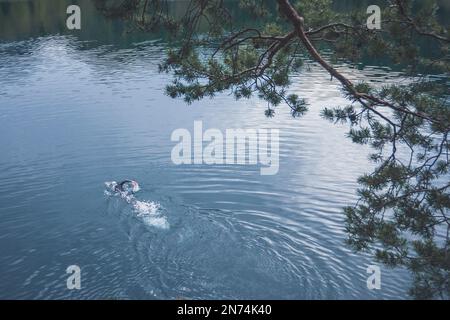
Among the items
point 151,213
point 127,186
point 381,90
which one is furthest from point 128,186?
point 381,90

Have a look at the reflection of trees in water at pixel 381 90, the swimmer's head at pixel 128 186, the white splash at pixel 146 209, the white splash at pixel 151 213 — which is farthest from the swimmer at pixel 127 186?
the reflection of trees in water at pixel 381 90

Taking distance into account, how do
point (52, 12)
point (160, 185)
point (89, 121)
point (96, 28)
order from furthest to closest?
point (52, 12) → point (96, 28) → point (89, 121) → point (160, 185)

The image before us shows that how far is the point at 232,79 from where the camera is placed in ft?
30.8

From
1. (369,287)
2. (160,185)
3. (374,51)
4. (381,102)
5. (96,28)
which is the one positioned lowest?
(369,287)

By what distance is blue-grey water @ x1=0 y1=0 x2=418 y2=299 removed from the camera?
35.3 ft

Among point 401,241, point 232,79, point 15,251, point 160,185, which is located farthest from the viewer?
point 160,185

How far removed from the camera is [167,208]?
47.9 feet

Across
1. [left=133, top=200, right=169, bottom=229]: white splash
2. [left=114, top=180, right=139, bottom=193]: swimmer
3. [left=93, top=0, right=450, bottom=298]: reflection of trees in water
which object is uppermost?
[left=93, top=0, right=450, bottom=298]: reflection of trees in water

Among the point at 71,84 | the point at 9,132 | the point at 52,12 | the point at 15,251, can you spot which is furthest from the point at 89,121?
the point at 52,12

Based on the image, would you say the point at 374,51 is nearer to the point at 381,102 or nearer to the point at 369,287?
the point at 381,102

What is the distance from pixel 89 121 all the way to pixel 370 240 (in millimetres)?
19036

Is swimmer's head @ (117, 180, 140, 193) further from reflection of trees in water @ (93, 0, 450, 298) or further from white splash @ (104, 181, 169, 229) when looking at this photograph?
reflection of trees in water @ (93, 0, 450, 298)

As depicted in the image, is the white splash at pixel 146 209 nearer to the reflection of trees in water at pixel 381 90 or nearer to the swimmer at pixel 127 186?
the swimmer at pixel 127 186

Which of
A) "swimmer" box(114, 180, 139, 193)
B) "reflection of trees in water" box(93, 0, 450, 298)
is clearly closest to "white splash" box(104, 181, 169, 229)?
"swimmer" box(114, 180, 139, 193)
